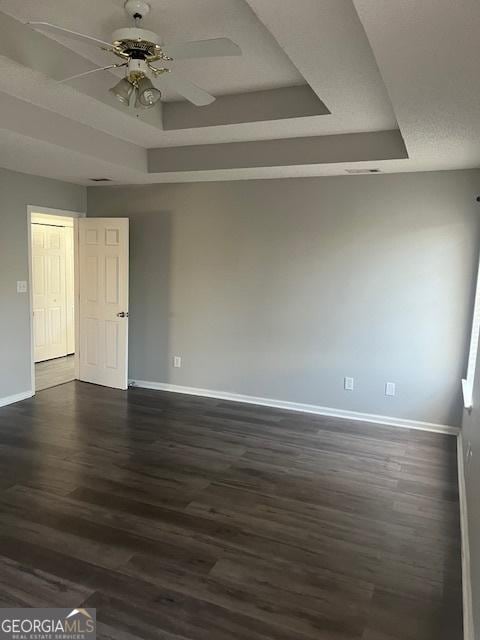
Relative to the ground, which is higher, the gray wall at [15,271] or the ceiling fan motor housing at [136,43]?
the ceiling fan motor housing at [136,43]

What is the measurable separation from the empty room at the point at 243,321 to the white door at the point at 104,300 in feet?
0.10

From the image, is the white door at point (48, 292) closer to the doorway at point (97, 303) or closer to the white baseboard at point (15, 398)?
the doorway at point (97, 303)

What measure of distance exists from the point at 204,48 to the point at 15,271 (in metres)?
3.80

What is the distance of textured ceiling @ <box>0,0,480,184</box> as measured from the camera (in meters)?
1.96

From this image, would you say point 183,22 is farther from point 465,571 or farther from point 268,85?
point 465,571

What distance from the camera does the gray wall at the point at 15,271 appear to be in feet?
16.3

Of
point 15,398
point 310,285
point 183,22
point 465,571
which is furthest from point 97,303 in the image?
point 465,571

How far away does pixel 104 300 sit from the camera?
19.2 ft

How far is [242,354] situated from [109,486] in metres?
2.37

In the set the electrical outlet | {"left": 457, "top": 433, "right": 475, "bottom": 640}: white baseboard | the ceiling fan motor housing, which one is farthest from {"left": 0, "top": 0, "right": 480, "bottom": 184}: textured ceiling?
{"left": 457, "top": 433, "right": 475, "bottom": 640}: white baseboard

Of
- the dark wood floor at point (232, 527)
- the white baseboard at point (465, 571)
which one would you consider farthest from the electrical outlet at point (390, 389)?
the white baseboard at point (465, 571)

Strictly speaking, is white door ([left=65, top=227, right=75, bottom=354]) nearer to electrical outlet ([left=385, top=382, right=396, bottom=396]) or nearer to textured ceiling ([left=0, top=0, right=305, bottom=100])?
textured ceiling ([left=0, top=0, right=305, bottom=100])

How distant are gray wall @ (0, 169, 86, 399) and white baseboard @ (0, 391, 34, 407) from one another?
4 centimetres

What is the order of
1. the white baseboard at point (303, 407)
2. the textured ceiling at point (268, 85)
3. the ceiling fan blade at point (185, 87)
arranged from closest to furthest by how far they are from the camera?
the textured ceiling at point (268, 85)
the ceiling fan blade at point (185, 87)
the white baseboard at point (303, 407)
